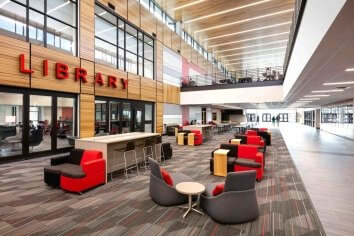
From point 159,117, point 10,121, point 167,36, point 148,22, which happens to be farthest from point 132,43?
point 10,121

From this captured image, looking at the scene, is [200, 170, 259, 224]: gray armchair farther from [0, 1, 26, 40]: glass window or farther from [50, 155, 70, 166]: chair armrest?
[0, 1, 26, 40]: glass window

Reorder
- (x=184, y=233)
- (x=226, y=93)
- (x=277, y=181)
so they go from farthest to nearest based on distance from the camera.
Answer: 1. (x=226, y=93)
2. (x=277, y=181)
3. (x=184, y=233)

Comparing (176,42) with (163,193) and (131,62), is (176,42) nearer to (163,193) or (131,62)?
(131,62)

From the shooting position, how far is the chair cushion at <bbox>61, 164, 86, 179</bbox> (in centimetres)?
375

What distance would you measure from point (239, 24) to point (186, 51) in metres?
4.39

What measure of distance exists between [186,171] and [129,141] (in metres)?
1.73

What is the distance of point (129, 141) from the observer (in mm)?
5168

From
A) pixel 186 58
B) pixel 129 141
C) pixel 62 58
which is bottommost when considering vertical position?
pixel 129 141

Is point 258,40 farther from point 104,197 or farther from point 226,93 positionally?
point 104,197

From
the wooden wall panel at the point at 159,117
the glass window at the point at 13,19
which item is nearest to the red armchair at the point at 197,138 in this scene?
the wooden wall panel at the point at 159,117

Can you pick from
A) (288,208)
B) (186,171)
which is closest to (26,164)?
(186,171)

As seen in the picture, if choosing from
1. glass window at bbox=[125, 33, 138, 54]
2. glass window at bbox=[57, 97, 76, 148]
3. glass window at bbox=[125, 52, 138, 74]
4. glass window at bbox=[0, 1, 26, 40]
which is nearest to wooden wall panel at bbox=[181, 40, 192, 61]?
glass window at bbox=[125, 33, 138, 54]

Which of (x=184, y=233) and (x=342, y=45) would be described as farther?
(x=342, y=45)

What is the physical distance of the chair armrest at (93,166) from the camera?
3.90m
